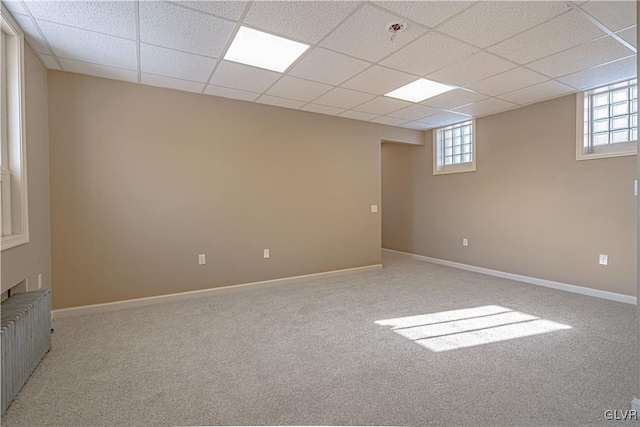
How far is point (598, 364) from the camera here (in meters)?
2.09

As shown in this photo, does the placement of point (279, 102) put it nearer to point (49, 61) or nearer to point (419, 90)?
point (419, 90)

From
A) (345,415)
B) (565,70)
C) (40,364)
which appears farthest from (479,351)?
(40,364)

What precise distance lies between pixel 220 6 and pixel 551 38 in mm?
2627

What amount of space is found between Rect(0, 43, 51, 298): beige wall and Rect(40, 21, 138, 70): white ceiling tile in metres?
0.27

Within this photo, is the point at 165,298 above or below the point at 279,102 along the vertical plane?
below

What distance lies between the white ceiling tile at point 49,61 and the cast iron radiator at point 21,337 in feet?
6.85

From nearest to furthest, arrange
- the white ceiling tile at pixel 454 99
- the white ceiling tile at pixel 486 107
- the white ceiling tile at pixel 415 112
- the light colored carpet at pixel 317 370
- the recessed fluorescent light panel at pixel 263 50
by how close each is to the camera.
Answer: the light colored carpet at pixel 317 370 < the recessed fluorescent light panel at pixel 263 50 < the white ceiling tile at pixel 454 99 < the white ceiling tile at pixel 486 107 < the white ceiling tile at pixel 415 112

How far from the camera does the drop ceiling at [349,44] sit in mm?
2105

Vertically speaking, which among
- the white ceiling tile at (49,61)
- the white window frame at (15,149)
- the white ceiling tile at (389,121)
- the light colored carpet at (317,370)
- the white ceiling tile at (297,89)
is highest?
the white ceiling tile at (389,121)

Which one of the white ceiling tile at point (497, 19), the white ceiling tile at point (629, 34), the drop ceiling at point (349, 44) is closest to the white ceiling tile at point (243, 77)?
the drop ceiling at point (349, 44)

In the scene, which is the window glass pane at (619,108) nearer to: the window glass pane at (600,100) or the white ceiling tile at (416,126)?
the window glass pane at (600,100)

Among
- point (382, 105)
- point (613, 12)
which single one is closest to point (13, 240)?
point (382, 105)

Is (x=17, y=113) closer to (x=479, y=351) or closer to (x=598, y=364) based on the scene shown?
(x=479, y=351)

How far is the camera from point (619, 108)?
3.53m
